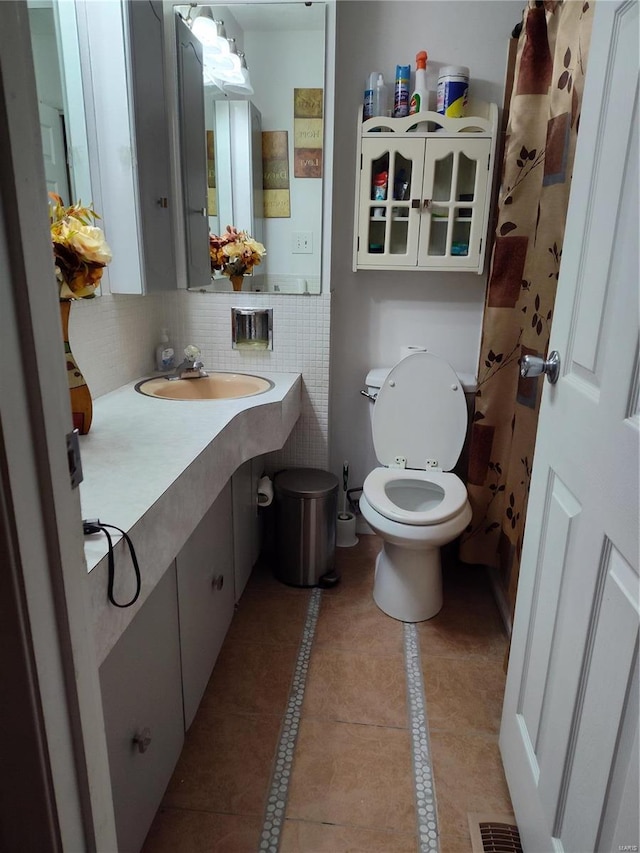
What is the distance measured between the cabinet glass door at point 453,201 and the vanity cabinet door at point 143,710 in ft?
5.01

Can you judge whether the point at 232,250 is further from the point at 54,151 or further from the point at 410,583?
the point at 410,583

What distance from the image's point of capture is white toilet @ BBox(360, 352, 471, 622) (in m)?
1.74

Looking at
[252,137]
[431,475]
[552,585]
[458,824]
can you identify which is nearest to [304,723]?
[458,824]

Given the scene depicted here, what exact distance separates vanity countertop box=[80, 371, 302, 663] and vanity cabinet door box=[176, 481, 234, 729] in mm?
159

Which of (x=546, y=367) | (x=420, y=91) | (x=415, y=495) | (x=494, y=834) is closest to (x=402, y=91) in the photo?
(x=420, y=91)

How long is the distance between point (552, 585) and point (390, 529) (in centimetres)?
77

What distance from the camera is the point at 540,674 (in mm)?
1030

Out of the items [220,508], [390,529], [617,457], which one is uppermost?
[617,457]

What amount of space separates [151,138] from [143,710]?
5.29 feet

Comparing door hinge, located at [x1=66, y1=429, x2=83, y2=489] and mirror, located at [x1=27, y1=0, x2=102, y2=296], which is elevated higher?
mirror, located at [x1=27, y1=0, x2=102, y2=296]

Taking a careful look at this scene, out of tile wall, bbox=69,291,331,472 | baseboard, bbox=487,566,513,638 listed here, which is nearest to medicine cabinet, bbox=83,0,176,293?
tile wall, bbox=69,291,331,472

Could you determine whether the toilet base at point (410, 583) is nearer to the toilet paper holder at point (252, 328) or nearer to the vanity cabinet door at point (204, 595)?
the vanity cabinet door at point (204, 595)

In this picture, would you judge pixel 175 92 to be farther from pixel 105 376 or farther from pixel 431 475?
pixel 431 475

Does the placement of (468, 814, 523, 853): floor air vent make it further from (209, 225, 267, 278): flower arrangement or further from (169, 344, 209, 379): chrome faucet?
(209, 225, 267, 278): flower arrangement
